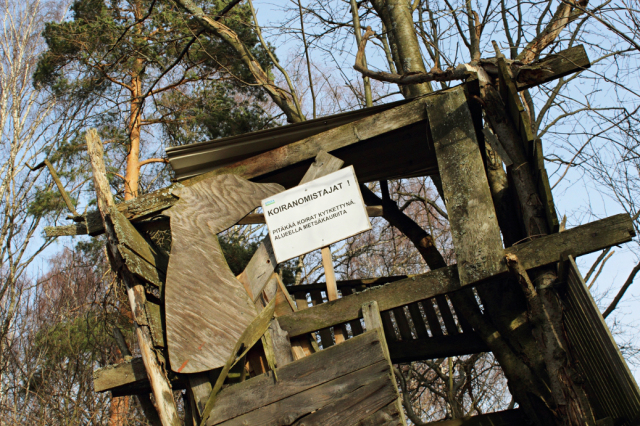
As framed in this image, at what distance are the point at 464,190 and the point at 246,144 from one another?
80.3 inches

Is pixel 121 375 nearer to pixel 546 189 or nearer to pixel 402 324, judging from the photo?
pixel 402 324

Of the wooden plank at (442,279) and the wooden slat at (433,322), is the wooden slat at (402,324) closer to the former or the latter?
the wooden slat at (433,322)

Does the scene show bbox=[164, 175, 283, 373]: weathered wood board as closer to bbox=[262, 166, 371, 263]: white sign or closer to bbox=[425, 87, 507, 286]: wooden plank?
bbox=[262, 166, 371, 263]: white sign

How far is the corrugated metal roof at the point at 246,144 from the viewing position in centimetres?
480

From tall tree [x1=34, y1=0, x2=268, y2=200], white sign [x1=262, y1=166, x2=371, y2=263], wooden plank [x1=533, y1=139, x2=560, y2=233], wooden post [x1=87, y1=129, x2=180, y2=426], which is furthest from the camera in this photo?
tall tree [x1=34, y1=0, x2=268, y2=200]

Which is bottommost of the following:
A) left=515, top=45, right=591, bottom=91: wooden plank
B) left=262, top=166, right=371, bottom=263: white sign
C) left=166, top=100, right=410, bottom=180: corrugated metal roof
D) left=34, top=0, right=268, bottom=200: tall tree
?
left=262, top=166, right=371, bottom=263: white sign

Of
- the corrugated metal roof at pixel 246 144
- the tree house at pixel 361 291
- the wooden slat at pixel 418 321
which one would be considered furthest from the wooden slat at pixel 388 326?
the corrugated metal roof at pixel 246 144

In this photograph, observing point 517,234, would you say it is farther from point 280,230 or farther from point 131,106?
point 131,106

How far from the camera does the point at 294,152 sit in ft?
16.5

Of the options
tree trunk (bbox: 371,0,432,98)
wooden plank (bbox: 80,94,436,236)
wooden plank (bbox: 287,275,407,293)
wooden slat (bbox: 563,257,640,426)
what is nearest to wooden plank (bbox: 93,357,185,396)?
wooden plank (bbox: 80,94,436,236)

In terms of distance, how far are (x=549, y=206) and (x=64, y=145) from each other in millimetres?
11611

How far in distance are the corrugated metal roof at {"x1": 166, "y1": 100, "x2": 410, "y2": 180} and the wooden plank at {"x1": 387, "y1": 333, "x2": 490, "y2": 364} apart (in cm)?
269

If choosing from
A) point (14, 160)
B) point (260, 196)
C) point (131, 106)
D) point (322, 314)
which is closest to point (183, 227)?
point (260, 196)

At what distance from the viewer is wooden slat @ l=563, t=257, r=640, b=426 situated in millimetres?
3420
